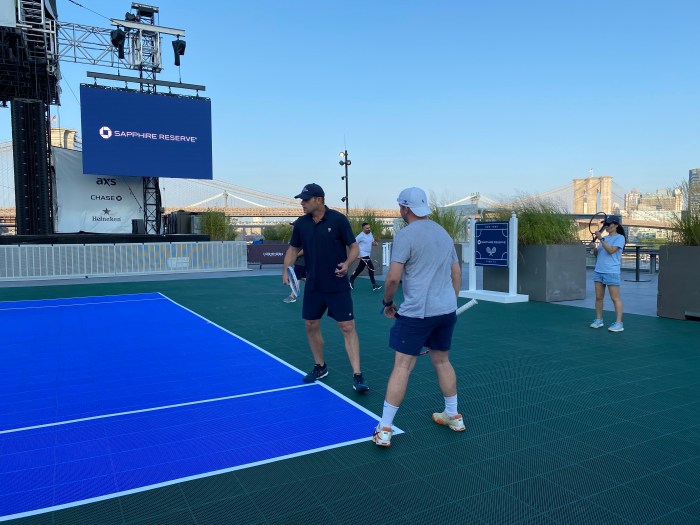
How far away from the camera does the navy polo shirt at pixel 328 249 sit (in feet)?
16.8

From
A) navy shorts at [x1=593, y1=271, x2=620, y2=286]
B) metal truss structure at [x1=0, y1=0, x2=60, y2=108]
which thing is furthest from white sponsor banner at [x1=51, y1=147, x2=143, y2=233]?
navy shorts at [x1=593, y1=271, x2=620, y2=286]

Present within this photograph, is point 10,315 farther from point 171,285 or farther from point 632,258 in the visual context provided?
point 632,258

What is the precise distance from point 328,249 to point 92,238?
17.6 meters

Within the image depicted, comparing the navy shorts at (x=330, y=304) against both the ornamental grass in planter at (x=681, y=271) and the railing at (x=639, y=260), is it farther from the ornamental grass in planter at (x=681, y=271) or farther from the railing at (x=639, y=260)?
the railing at (x=639, y=260)

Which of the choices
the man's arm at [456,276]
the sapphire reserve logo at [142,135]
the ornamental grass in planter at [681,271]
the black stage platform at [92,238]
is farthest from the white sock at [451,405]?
the sapphire reserve logo at [142,135]

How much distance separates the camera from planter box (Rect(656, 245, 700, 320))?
28.7 ft

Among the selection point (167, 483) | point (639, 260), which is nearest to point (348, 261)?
point (167, 483)

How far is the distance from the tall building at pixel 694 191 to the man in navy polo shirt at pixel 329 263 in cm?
707

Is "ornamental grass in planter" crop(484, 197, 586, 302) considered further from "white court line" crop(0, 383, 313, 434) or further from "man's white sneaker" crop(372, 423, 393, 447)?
"man's white sneaker" crop(372, 423, 393, 447)

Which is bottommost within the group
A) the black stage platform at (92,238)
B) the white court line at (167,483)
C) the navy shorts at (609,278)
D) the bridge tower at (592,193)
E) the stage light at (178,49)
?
the white court line at (167,483)

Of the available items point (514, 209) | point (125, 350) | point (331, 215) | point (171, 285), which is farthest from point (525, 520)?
point (171, 285)

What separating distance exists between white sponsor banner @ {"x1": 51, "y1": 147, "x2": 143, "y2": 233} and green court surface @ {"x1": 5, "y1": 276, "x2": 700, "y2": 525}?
2025cm

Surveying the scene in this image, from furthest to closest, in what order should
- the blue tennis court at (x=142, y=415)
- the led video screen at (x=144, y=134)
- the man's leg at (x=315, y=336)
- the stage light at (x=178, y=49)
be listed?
the stage light at (x=178, y=49)
the led video screen at (x=144, y=134)
the man's leg at (x=315, y=336)
the blue tennis court at (x=142, y=415)

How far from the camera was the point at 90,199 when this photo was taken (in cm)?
2392
